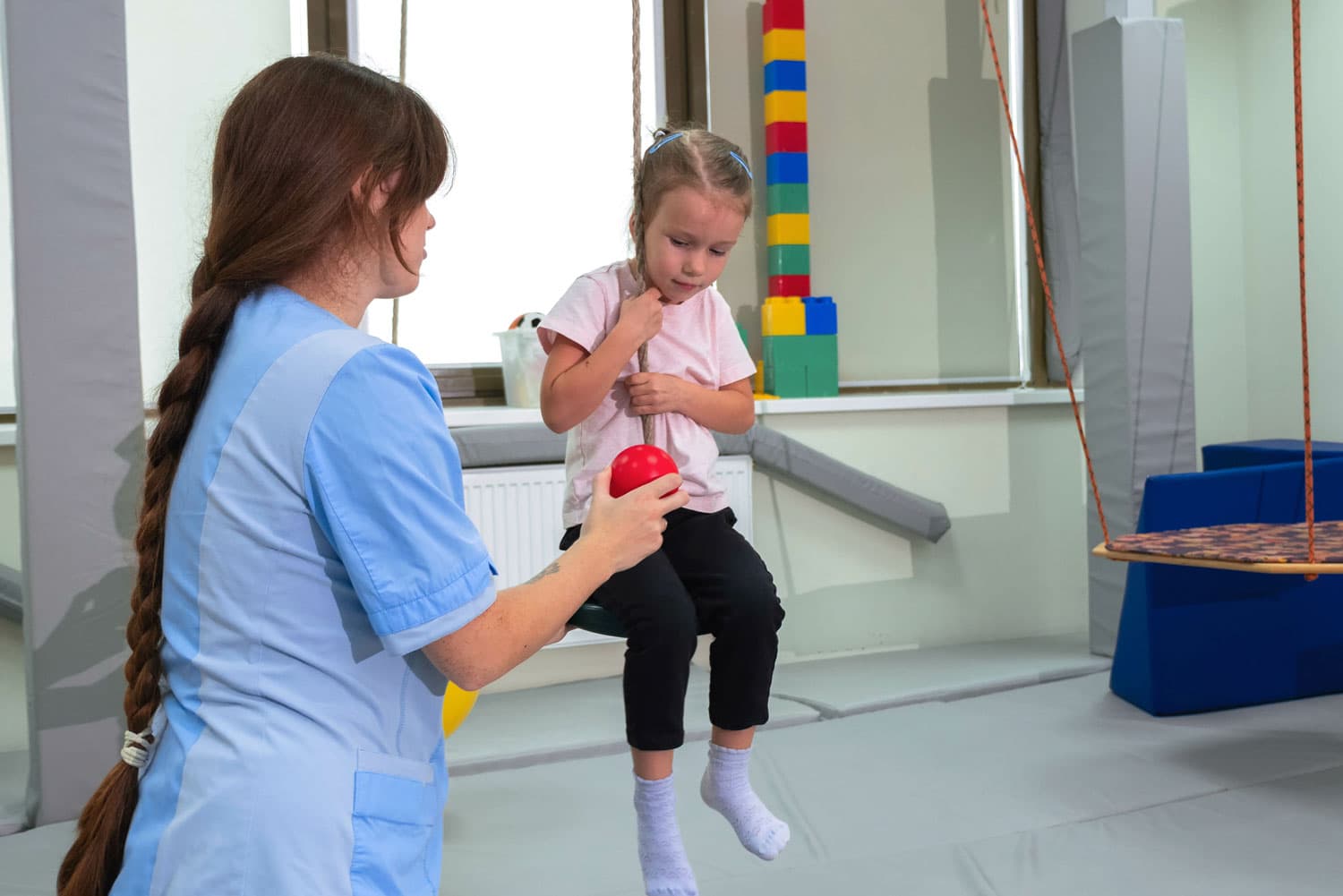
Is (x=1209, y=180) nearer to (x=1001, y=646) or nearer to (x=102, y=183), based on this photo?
(x=1001, y=646)

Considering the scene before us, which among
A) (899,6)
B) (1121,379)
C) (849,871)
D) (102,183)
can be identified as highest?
(899,6)

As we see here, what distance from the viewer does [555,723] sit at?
3.14 metres

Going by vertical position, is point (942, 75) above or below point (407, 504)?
above

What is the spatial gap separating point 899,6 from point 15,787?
3389 mm

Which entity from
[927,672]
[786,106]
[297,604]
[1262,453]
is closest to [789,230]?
[786,106]

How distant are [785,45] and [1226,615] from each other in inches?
79.7

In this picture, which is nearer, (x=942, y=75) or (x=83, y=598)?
(x=83, y=598)

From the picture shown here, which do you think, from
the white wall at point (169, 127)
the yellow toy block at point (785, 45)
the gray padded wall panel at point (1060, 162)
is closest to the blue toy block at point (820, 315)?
the yellow toy block at point (785, 45)

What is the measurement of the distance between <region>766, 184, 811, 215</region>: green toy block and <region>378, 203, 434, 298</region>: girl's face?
2701mm

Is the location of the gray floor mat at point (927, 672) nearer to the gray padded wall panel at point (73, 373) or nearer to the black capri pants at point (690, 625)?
the black capri pants at point (690, 625)

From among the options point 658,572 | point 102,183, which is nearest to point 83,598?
point 102,183

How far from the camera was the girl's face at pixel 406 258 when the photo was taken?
1097mm

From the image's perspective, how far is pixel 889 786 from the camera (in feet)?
8.77

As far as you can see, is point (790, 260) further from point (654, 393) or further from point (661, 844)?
point (661, 844)
